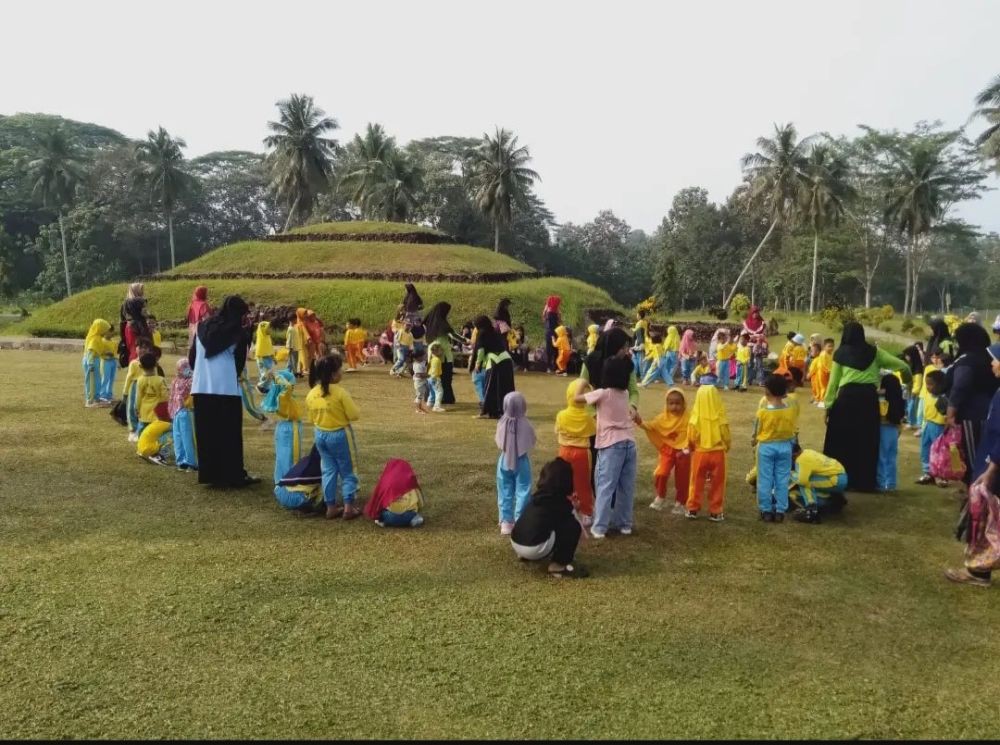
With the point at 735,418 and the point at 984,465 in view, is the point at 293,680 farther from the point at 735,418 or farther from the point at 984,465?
the point at 735,418

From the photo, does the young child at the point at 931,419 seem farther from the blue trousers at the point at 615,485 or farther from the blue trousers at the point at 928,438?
the blue trousers at the point at 615,485

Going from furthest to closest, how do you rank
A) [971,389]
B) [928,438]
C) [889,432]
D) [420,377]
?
[420,377] → [928,438] → [889,432] → [971,389]

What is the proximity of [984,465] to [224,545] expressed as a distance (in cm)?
524

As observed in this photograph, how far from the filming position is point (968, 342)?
20.4ft

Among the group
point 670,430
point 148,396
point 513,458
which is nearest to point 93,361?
point 148,396

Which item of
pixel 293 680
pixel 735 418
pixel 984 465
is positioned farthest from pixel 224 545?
pixel 735 418

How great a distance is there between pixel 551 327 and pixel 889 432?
9620 mm

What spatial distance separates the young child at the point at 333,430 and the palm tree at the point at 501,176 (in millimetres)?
36240

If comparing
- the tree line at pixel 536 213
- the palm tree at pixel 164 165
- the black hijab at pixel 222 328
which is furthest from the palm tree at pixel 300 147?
the black hijab at pixel 222 328

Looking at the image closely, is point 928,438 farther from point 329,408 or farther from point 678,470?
point 329,408

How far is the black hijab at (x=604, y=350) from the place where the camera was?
20.6 ft

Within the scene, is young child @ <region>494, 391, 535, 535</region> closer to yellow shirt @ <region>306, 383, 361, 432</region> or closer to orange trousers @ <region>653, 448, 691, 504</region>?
yellow shirt @ <region>306, 383, 361, 432</region>

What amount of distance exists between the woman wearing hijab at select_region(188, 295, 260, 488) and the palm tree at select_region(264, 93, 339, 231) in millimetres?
37401

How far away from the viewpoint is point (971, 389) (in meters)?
6.12
